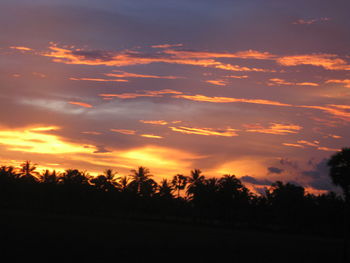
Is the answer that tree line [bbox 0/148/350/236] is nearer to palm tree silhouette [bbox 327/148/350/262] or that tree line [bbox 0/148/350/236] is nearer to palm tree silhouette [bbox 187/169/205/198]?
palm tree silhouette [bbox 187/169/205/198]

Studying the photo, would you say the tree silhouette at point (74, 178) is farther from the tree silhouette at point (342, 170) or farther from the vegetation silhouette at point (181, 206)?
the tree silhouette at point (342, 170)

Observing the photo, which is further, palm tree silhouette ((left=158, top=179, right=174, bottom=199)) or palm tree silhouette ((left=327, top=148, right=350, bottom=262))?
palm tree silhouette ((left=158, top=179, right=174, bottom=199))

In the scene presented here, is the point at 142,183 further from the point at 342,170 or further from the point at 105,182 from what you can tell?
the point at 342,170

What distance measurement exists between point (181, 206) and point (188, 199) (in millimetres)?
2994

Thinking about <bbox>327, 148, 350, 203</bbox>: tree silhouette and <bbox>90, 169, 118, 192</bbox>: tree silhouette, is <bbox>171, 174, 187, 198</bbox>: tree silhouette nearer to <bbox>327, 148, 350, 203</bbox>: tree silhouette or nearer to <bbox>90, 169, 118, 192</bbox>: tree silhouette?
<bbox>90, 169, 118, 192</bbox>: tree silhouette

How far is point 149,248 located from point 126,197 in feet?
224

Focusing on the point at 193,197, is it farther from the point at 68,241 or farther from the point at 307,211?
the point at 68,241

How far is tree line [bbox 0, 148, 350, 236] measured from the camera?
285ft

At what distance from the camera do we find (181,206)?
348ft

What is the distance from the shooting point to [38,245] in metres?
25.3

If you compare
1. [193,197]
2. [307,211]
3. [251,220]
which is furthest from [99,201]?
[307,211]

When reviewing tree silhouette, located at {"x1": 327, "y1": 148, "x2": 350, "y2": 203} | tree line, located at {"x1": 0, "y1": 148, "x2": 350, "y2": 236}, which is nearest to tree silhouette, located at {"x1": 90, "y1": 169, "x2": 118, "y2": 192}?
tree line, located at {"x1": 0, "y1": 148, "x2": 350, "y2": 236}

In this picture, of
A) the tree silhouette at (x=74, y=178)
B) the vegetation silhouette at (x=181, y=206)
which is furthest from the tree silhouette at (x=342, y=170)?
the tree silhouette at (x=74, y=178)

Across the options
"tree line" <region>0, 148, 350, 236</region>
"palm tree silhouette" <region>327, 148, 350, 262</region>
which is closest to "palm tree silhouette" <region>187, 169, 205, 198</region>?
"tree line" <region>0, 148, 350, 236</region>
